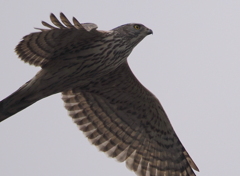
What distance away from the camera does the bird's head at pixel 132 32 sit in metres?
9.89

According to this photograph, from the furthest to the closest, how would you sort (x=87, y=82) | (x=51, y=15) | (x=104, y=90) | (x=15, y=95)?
(x=104, y=90), (x=87, y=82), (x=15, y=95), (x=51, y=15)

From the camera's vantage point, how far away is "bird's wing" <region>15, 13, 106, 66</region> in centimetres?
897

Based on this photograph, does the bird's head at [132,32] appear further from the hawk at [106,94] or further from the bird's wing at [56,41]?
the bird's wing at [56,41]

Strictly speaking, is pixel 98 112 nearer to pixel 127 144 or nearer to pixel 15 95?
pixel 127 144

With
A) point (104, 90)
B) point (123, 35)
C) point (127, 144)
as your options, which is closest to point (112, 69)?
point (123, 35)

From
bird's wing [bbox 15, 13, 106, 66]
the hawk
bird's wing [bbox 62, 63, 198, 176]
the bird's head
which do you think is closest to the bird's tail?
the hawk

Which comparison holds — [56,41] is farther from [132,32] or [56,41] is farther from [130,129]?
[130,129]

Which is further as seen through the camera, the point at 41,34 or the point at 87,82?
the point at 87,82

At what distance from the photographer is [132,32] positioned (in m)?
10.1

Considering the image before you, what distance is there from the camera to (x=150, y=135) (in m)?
11.4

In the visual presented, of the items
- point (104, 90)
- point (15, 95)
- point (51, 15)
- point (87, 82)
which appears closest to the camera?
point (51, 15)

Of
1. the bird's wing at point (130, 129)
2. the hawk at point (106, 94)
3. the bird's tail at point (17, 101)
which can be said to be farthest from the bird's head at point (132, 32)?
the bird's tail at point (17, 101)

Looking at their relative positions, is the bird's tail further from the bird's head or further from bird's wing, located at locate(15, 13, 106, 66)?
the bird's head

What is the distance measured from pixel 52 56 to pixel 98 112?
88.2 inches
